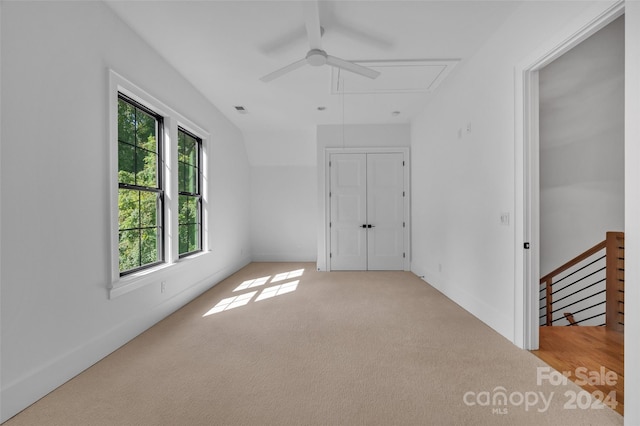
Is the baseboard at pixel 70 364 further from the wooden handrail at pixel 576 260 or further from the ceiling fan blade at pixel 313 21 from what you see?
the wooden handrail at pixel 576 260

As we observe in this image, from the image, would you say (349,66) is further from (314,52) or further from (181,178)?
(181,178)

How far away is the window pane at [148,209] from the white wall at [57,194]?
0.67m

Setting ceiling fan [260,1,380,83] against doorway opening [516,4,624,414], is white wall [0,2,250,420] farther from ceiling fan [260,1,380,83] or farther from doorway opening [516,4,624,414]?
doorway opening [516,4,624,414]

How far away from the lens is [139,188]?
A: 9.50 ft

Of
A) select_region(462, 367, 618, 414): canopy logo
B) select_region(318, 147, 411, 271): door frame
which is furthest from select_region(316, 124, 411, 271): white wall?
select_region(462, 367, 618, 414): canopy logo

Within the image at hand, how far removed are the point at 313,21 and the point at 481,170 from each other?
211 cm

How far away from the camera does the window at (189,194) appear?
393cm

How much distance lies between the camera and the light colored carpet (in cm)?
167

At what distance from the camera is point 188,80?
3723mm

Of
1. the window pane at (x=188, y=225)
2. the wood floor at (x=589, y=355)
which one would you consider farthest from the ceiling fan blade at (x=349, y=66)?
the wood floor at (x=589, y=355)

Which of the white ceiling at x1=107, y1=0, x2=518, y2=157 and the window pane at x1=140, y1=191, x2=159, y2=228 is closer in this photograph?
the white ceiling at x1=107, y1=0, x2=518, y2=157

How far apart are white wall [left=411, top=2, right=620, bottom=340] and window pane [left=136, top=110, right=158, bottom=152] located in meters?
3.42

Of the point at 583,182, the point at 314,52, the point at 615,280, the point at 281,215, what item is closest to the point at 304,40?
the point at 314,52
